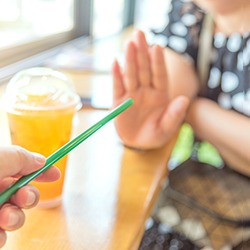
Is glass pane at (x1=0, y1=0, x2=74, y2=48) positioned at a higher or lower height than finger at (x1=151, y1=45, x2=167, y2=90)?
lower

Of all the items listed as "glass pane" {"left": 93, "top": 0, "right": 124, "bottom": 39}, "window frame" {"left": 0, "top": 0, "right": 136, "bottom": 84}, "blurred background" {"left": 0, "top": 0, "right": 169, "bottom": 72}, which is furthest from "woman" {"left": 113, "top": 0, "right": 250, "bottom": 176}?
"glass pane" {"left": 93, "top": 0, "right": 124, "bottom": 39}

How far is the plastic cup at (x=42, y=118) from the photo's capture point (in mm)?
531

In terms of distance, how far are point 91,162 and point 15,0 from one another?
113 cm

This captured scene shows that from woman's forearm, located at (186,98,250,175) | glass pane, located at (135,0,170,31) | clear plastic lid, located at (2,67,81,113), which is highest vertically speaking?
clear plastic lid, located at (2,67,81,113)

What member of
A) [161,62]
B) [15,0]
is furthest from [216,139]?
[15,0]

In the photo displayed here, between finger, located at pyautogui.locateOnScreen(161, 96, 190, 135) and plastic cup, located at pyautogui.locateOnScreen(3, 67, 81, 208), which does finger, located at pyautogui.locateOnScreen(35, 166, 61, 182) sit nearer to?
plastic cup, located at pyautogui.locateOnScreen(3, 67, 81, 208)

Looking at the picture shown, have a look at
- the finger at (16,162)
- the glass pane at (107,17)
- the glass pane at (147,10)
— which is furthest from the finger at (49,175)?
the glass pane at (147,10)

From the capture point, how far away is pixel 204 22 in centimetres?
102

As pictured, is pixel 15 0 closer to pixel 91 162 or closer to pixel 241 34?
pixel 241 34

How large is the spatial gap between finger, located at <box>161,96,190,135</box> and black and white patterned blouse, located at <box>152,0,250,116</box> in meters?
0.19

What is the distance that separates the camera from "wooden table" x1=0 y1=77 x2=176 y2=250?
488 millimetres

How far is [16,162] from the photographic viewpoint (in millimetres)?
408

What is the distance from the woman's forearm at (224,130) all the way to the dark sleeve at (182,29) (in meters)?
0.15

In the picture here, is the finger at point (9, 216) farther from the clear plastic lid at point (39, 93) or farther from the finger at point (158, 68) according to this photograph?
the finger at point (158, 68)
